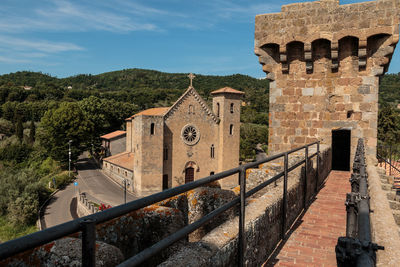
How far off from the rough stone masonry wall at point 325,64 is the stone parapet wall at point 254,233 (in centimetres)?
410

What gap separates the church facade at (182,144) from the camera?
30156mm

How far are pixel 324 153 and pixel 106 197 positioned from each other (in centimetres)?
2664

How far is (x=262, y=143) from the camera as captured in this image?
54312mm

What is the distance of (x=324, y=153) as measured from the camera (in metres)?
7.96

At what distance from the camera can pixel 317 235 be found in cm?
421

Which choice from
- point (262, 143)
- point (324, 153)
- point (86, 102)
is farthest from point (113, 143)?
point (324, 153)

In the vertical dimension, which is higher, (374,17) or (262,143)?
(374,17)

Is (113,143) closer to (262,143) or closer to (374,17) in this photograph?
(262,143)

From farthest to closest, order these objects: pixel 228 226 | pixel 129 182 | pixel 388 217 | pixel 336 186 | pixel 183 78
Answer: pixel 183 78, pixel 129 182, pixel 336 186, pixel 228 226, pixel 388 217

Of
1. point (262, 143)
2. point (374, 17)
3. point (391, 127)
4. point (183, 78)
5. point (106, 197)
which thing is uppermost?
point (183, 78)

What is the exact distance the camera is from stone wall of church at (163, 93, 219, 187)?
1270 inches

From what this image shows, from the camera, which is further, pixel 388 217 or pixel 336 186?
pixel 336 186

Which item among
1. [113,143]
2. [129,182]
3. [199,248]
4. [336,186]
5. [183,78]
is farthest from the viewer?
[183,78]

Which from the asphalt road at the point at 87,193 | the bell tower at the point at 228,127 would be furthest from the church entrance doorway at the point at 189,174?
the asphalt road at the point at 87,193
